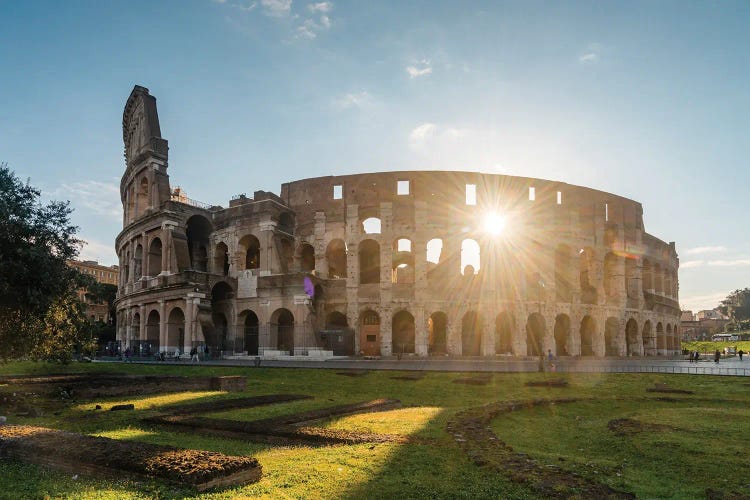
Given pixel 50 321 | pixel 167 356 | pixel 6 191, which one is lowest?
pixel 167 356

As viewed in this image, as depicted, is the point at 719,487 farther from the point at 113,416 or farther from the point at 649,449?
the point at 113,416

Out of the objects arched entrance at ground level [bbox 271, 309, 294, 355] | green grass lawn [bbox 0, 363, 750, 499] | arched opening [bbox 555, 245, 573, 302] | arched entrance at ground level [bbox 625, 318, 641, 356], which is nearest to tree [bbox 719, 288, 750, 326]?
arched entrance at ground level [bbox 625, 318, 641, 356]

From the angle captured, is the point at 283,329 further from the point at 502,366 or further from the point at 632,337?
the point at 632,337

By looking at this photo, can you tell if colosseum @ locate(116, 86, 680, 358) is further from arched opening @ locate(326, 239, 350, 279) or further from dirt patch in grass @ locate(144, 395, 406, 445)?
dirt patch in grass @ locate(144, 395, 406, 445)

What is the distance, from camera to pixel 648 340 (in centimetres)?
4719

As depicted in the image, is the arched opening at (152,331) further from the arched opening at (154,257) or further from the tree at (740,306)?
the tree at (740,306)

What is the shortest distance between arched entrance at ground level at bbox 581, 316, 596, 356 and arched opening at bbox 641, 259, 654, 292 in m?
9.57

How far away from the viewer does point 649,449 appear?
27.5ft

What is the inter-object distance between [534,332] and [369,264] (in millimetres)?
13635

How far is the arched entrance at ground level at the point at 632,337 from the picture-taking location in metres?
44.9

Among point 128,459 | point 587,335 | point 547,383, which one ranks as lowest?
point 587,335

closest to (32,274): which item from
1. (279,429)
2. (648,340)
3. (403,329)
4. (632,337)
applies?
(279,429)

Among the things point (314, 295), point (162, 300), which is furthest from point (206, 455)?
point (162, 300)

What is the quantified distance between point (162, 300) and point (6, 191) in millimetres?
24422
